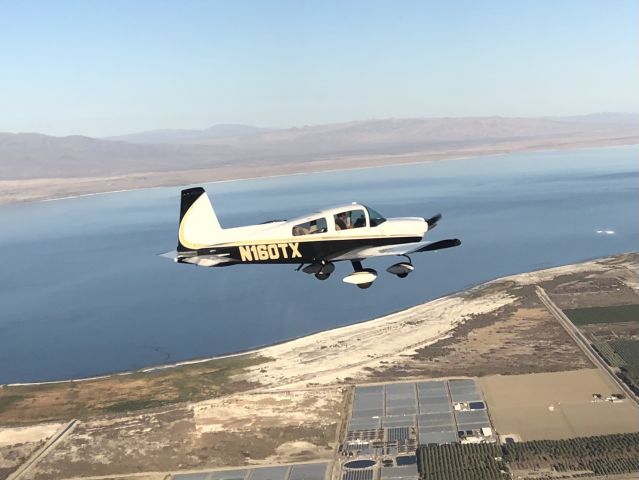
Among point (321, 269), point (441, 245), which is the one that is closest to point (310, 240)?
point (321, 269)

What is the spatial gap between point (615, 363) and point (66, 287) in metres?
106

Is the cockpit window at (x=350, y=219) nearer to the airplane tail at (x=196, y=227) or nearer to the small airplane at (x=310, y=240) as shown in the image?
the small airplane at (x=310, y=240)

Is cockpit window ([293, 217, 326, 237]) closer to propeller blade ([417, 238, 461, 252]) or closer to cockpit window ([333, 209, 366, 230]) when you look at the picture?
cockpit window ([333, 209, 366, 230])

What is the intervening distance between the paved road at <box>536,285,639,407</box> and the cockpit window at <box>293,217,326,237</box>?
49069 millimetres

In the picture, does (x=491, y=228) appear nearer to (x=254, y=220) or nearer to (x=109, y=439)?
(x=254, y=220)

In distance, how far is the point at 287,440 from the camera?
6188 cm

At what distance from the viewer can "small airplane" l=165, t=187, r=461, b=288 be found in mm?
30922

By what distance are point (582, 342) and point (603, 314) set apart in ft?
43.5

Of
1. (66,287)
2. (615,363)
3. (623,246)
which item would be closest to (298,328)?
(615,363)

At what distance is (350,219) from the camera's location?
3133 centimetres

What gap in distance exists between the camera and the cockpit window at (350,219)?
31.2 m

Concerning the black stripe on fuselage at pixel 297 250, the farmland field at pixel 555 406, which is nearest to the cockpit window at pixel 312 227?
the black stripe on fuselage at pixel 297 250

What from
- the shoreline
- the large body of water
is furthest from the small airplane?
the large body of water

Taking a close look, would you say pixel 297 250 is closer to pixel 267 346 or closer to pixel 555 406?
pixel 555 406
